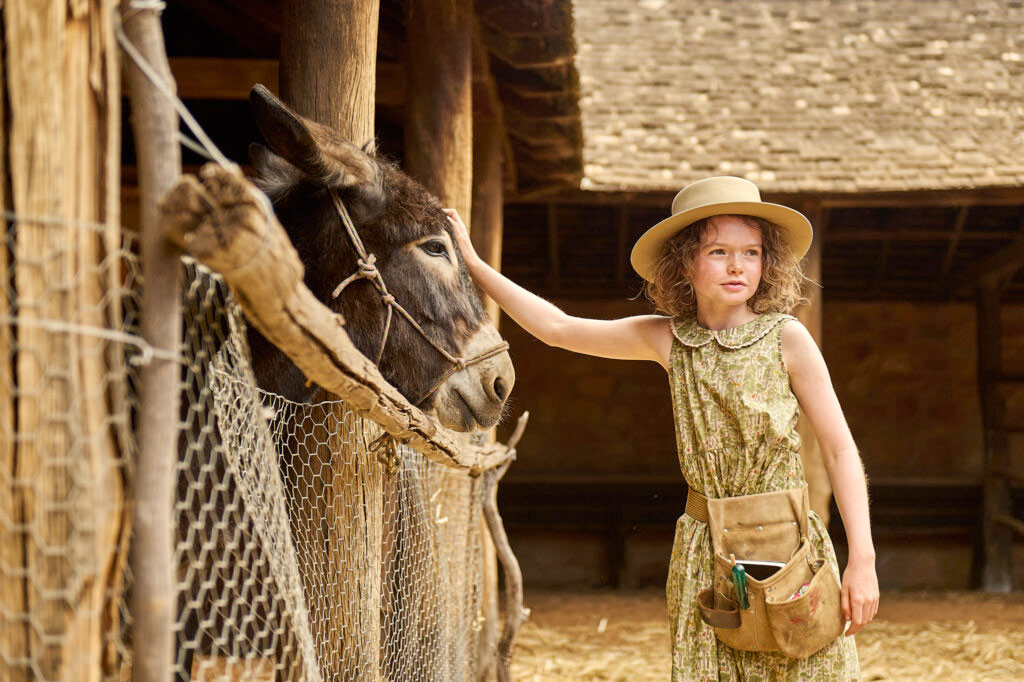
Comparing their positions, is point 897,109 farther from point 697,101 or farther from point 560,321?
point 560,321

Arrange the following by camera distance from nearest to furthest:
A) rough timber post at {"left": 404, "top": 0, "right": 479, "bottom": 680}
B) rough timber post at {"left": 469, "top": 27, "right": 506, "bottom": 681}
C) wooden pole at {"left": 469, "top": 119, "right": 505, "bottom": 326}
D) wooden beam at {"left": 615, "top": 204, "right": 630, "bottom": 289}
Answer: rough timber post at {"left": 404, "top": 0, "right": 479, "bottom": 680} → rough timber post at {"left": 469, "top": 27, "right": 506, "bottom": 681} → wooden pole at {"left": 469, "top": 119, "right": 505, "bottom": 326} → wooden beam at {"left": 615, "top": 204, "right": 630, "bottom": 289}

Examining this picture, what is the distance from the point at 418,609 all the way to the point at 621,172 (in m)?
4.08

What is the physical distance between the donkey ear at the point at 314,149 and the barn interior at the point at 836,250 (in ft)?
13.3

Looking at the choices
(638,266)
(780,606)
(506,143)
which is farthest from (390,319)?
(506,143)

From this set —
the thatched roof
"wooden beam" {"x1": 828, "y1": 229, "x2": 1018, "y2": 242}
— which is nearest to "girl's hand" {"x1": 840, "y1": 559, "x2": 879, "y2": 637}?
the thatched roof

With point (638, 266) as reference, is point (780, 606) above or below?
below

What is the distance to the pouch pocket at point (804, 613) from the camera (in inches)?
78.1

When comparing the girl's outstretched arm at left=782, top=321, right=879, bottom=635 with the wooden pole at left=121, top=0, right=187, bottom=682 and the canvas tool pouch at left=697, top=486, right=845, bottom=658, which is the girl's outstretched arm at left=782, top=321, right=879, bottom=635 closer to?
the canvas tool pouch at left=697, top=486, right=845, bottom=658

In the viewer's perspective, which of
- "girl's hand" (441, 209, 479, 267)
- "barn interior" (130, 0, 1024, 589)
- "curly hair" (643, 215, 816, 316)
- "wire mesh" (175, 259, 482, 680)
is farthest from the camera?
"barn interior" (130, 0, 1024, 589)

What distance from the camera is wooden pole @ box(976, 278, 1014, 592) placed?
8.74m

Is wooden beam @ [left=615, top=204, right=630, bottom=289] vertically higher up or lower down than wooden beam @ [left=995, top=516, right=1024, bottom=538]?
higher up

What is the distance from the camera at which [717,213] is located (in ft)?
7.50

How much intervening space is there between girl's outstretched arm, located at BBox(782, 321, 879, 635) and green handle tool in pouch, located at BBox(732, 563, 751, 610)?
0.24 meters

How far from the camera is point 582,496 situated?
30.2 feet
